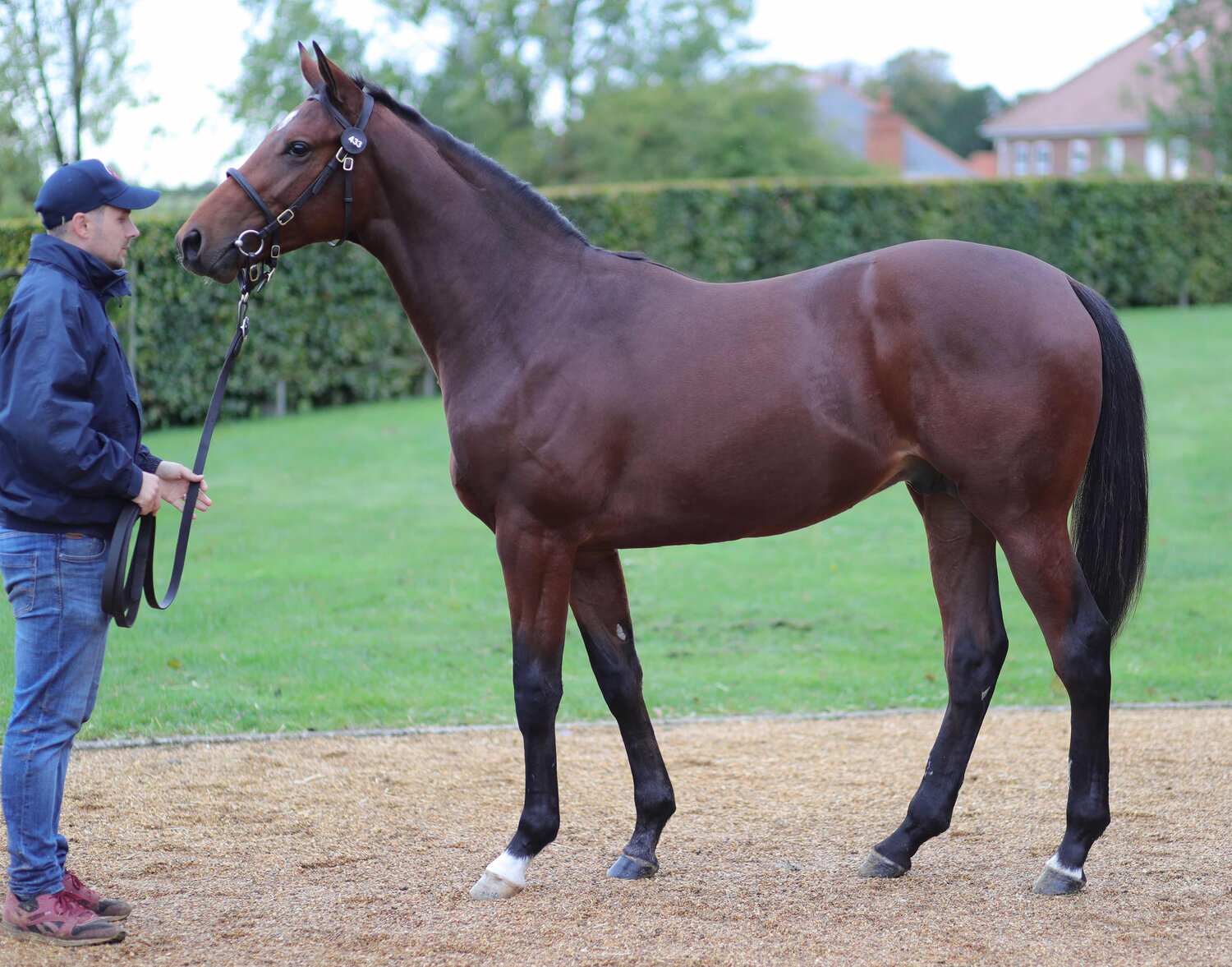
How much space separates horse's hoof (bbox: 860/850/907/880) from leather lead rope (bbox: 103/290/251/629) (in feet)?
7.34

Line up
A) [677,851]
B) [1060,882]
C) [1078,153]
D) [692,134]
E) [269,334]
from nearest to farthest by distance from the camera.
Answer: [1060,882] < [677,851] < [269,334] < [692,134] < [1078,153]

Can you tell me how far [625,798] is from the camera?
4.56 meters

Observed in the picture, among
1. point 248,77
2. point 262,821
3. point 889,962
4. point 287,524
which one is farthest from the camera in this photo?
point 248,77

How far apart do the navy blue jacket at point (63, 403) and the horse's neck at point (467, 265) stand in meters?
0.83

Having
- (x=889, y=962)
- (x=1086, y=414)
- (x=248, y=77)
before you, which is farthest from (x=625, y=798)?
(x=248, y=77)

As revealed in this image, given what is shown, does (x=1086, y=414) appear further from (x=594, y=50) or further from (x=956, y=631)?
(x=594, y=50)

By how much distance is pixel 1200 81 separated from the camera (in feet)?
89.9

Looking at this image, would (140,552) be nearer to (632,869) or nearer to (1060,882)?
(632,869)

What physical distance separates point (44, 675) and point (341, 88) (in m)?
1.81

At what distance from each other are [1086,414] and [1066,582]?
49cm

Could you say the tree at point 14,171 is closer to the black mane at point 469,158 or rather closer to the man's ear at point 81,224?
the black mane at point 469,158

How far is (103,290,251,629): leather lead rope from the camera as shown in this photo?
3.16 metres

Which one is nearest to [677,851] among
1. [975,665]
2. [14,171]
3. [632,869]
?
[632,869]

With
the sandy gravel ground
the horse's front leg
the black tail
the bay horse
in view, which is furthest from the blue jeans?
the black tail
